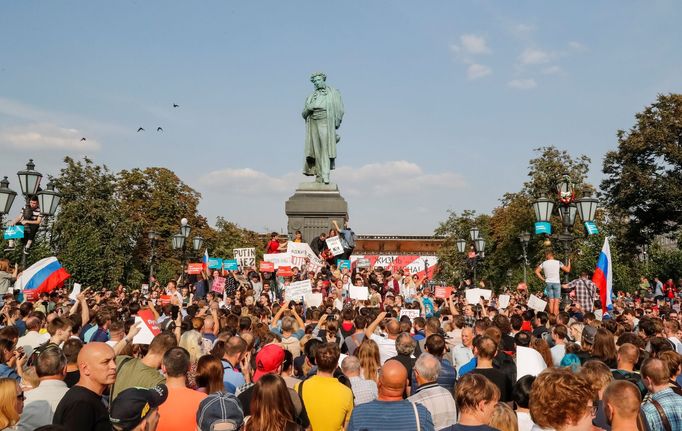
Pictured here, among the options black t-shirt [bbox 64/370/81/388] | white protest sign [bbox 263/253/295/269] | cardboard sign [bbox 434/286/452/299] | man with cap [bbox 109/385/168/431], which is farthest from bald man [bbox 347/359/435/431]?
white protest sign [bbox 263/253/295/269]

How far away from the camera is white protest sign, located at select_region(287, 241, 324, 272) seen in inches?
842

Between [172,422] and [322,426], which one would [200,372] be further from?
[322,426]

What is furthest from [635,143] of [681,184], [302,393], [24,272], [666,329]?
[302,393]

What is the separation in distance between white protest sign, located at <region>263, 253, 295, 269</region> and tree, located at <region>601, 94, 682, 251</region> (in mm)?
33226

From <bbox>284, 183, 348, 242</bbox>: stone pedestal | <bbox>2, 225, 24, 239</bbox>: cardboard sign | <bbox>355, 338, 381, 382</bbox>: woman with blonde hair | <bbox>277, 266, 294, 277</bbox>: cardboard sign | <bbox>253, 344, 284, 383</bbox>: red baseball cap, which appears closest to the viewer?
<bbox>253, 344, 284, 383</bbox>: red baseball cap

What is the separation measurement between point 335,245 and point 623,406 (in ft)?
63.1

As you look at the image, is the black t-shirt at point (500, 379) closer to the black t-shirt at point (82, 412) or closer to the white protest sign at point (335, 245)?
the black t-shirt at point (82, 412)

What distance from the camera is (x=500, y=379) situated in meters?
6.35

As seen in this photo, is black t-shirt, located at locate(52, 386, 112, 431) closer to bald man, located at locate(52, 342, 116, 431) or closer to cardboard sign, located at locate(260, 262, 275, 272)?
bald man, located at locate(52, 342, 116, 431)

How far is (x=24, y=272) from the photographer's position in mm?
13266

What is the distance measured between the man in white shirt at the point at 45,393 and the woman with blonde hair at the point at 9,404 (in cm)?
72

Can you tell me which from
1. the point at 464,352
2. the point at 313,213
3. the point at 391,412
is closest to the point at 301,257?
the point at 313,213

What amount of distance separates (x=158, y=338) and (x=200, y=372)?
0.80 m

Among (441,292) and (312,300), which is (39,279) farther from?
(441,292)
